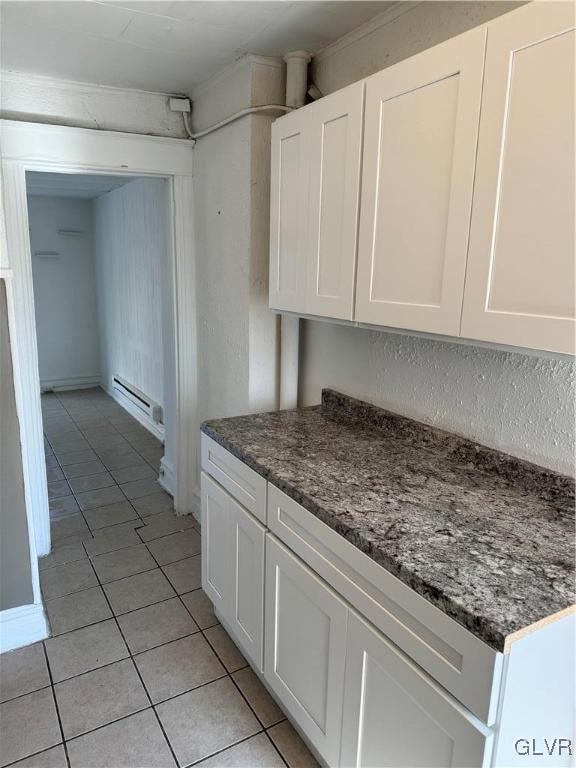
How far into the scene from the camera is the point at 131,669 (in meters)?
1.92

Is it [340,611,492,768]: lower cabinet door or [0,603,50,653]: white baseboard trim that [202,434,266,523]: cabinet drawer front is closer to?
[340,611,492,768]: lower cabinet door

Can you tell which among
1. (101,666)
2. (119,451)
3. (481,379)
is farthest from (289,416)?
(119,451)

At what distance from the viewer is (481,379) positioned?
156cm

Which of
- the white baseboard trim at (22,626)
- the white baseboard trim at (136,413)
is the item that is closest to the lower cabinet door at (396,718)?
the white baseboard trim at (22,626)

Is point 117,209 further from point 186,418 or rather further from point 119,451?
point 186,418

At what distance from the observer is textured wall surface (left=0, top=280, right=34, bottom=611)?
186 centimetres

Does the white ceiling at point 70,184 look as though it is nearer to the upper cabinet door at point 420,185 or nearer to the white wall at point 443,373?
the white wall at point 443,373

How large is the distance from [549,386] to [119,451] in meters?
3.43

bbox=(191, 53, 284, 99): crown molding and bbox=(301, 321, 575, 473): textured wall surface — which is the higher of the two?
bbox=(191, 53, 284, 99): crown molding

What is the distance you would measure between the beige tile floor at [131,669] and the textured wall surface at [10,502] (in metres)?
0.26

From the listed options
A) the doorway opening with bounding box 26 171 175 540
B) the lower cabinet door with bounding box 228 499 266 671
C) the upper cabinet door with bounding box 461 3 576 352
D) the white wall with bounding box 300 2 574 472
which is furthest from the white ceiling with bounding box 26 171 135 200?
the upper cabinet door with bounding box 461 3 576 352

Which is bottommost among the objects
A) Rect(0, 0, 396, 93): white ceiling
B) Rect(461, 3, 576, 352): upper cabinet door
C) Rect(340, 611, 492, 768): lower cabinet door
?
Rect(340, 611, 492, 768): lower cabinet door

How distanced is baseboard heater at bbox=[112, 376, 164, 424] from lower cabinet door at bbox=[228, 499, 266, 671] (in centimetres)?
259

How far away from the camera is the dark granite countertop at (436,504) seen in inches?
39.2
